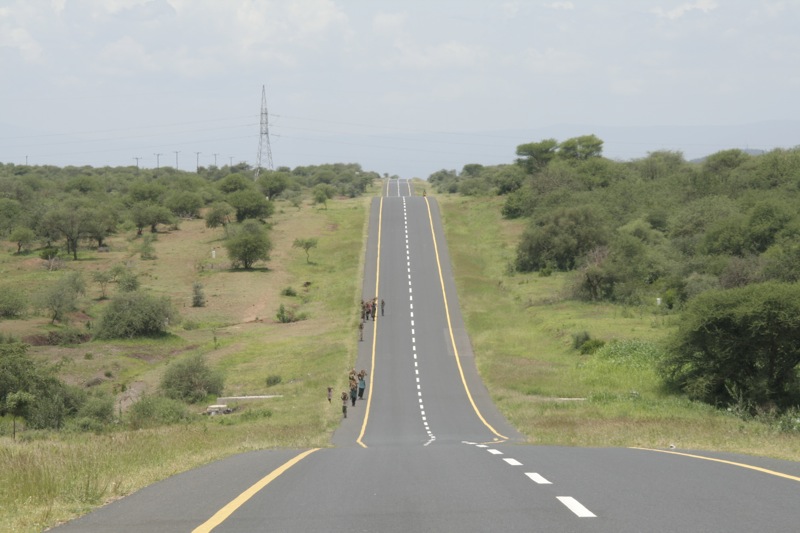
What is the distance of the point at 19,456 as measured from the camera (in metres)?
13.8

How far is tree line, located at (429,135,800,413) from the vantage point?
40094mm

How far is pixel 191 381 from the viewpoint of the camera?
48031mm

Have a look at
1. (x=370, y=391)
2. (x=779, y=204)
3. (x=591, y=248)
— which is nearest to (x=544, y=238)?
(x=591, y=248)

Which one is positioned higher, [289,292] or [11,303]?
[289,292]

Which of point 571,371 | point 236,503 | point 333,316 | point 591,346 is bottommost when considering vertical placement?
point 571,371

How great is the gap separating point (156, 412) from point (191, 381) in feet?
37.6

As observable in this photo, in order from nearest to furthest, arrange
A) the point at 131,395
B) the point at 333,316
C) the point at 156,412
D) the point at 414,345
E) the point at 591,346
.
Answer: the point at 156,412
the point at 131,395
the point at 591,346
the point at 414,345
the point at 333,316

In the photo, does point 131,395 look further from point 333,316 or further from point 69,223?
point 69,223

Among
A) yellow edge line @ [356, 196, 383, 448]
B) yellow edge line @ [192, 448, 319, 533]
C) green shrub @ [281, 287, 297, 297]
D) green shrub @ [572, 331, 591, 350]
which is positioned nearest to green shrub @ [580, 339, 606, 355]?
green shrub @ [572, 331, 591, 350]

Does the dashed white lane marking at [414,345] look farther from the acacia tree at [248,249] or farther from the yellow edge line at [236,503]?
the acacia tree at [248,249]

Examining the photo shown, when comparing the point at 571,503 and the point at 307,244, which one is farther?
the point at 307,244

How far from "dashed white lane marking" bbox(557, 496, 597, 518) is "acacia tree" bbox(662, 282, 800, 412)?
31736 mm

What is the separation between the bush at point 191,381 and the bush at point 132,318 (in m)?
16.1

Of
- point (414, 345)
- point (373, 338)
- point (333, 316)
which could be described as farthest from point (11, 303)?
point (414, 345)
